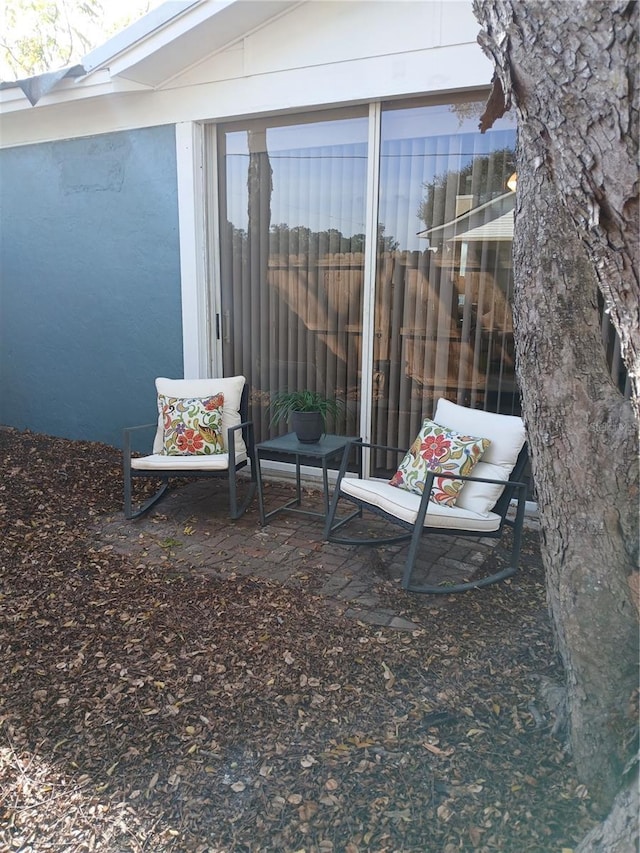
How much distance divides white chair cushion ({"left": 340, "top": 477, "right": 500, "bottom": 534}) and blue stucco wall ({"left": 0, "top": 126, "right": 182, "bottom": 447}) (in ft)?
7.81

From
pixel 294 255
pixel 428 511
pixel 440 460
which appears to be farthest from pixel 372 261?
pixel 428 511

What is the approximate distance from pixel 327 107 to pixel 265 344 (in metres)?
1.68

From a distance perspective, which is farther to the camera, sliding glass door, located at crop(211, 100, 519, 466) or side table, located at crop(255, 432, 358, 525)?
sliding glass door, located at crop(211, 100, 519, 466)

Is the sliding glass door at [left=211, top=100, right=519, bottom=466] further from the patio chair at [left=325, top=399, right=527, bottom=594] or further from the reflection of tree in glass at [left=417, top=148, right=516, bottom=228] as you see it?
the patio chair at [left=325, top=399, right=527, bottom=594]

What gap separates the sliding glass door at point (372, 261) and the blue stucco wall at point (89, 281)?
52cm

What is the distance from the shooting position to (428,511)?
9.68 ft

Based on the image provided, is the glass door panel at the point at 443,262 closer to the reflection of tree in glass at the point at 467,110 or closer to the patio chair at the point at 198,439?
the reflection of tree in glass at the point at 467,110

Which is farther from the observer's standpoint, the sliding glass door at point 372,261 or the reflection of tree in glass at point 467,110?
the sliding glass door at point 372,261

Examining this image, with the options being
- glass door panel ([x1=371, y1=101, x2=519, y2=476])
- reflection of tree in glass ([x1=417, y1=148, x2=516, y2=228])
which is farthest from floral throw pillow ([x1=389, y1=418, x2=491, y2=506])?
reflection of tree in glass ([x1=417, y1=148, x2=516, y2=228])

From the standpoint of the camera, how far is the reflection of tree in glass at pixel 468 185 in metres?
3.75

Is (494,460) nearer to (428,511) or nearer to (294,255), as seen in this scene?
(428,511)

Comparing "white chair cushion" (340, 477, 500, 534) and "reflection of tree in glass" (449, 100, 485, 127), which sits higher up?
"reflection of tree in glass" (449, 100, 485, 127)

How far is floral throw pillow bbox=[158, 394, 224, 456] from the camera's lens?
404cm

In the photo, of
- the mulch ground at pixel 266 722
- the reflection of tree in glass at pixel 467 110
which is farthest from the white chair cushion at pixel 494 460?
the reflection of tree in glass at pixel 467 110
